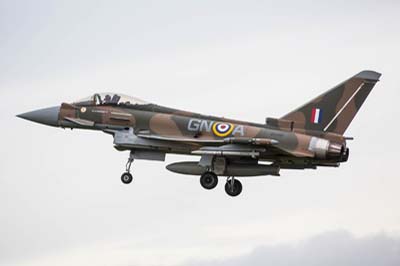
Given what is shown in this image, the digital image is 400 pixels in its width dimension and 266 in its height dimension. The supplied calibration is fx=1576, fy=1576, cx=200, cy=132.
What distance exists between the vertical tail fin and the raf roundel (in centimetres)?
209

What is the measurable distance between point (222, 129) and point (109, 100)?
472 centimetres

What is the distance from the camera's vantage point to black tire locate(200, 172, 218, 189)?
191ft

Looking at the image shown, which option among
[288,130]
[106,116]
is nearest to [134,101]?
[106,116]

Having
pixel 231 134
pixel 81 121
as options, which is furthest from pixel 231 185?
pixel 81 121

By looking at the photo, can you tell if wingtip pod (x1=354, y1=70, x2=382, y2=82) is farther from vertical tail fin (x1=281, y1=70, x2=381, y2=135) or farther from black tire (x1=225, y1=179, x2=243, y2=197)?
black tire (x1=225, y1=179, x2=243, y2=197)

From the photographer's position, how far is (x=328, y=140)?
57.2 meters

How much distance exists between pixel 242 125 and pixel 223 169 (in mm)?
1792

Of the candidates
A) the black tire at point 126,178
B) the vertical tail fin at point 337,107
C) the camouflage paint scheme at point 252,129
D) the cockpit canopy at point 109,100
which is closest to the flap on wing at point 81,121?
the camouflage paint scheme at point 252,129

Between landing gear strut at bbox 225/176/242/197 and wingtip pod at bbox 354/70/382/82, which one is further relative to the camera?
landing gear strut at bbox 225/176/242/197

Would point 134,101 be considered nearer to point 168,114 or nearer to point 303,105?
point 168,114

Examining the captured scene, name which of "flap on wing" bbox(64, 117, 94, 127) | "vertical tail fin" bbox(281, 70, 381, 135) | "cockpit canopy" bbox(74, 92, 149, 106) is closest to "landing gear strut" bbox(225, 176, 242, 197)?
"vertical tail fin" bbox(281, 70, 381, 135)

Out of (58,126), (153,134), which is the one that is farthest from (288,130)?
(58,126)

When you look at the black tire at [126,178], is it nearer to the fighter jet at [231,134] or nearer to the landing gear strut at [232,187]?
the fighter jet at [231,134]

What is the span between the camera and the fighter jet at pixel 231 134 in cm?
5725
